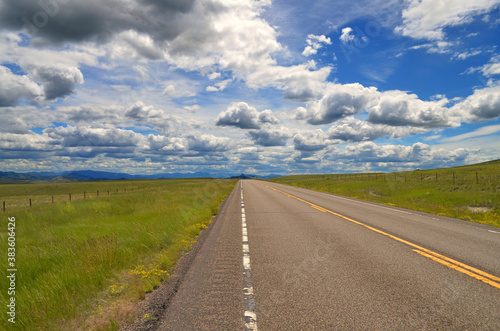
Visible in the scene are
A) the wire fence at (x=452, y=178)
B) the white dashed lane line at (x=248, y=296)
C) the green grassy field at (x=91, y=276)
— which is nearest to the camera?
the white dashed lane line at (x=248, y=296)

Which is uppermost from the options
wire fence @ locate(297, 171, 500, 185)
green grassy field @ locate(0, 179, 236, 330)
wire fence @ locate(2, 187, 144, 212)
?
wire fence @ locate(297, 171, 500, 185)

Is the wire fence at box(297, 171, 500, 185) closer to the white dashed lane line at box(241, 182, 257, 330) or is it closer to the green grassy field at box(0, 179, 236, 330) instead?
the white dashed lane line at box(241, 182, 257, 330)

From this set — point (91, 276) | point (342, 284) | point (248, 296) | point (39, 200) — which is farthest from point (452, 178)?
point (39, 200)

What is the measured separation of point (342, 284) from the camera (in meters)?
4.45

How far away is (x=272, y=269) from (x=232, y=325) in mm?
2134

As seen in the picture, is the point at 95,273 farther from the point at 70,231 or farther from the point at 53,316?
the point at 70,231

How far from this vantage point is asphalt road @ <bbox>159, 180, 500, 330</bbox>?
333 cm

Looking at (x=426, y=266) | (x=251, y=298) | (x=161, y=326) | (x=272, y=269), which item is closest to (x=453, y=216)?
(x=426, y=266)

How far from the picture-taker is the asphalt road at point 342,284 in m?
3.33

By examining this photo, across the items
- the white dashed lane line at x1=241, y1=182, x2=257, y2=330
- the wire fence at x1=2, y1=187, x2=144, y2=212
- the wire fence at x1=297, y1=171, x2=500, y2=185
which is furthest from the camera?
the wire fence at x1=297, y1=171, x2=500, y2=185

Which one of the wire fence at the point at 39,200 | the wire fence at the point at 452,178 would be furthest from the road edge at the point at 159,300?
the wire fence at the point at 452,178

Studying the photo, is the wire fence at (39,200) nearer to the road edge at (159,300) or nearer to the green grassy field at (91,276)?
the green grassy field at (91,276)

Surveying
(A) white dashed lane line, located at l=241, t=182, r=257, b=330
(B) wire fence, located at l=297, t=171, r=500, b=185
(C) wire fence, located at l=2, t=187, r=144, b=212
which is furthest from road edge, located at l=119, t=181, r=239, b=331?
(B) wire fence, located at l=297, t=171, r=500, b=185

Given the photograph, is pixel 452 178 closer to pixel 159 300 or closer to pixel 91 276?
pixel 159 300
